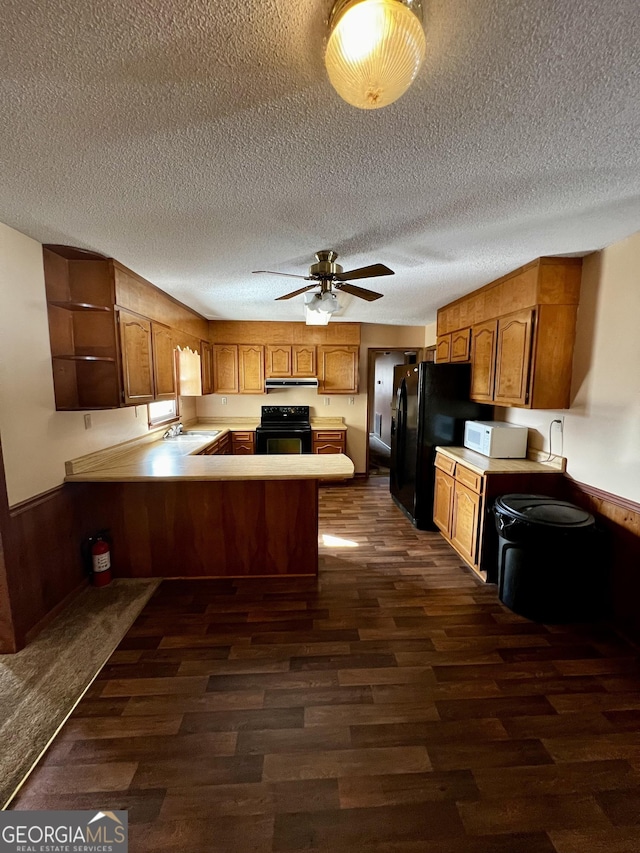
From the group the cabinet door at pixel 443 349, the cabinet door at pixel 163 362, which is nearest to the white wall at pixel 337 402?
the cabinet door at pixel 443 349

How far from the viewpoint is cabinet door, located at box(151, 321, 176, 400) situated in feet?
9.96

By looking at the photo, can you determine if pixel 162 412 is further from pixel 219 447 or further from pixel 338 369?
pixel 338 369

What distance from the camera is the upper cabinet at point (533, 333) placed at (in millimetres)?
2379

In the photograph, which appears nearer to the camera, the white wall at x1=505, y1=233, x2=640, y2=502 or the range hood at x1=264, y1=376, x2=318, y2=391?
the white wall at x1=505, y1=233, x2=640, y2=502

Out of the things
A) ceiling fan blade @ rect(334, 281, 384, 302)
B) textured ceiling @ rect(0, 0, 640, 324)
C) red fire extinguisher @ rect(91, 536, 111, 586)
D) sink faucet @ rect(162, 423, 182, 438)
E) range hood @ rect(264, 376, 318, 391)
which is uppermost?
textured ceiling @ rect(0, 0, 640, 324)

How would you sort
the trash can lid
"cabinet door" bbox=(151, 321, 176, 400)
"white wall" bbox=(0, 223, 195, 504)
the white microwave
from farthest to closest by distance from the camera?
"cabinet door" bbox=(151, 321, 176, 400) < the white microwave < the trash can lid < "white wall" bbox=(0, 223, 195, 504)

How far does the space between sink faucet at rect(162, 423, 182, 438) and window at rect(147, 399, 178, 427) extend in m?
0.11

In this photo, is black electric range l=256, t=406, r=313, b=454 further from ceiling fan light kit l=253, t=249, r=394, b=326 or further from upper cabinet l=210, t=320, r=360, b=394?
ceiling fan light kit l=253, t=249, r=394, b=326

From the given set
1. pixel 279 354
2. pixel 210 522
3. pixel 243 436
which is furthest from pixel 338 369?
pixel 210 522

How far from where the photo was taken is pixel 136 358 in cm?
270

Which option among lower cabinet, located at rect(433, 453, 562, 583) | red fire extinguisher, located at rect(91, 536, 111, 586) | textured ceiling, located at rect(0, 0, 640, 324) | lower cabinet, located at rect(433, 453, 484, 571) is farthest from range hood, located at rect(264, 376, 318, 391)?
red fire extinguisher, located at rect(91, 536, 111, 586)

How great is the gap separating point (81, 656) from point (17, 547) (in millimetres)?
722

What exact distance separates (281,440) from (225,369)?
1.35 meters

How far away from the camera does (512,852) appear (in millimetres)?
1125
